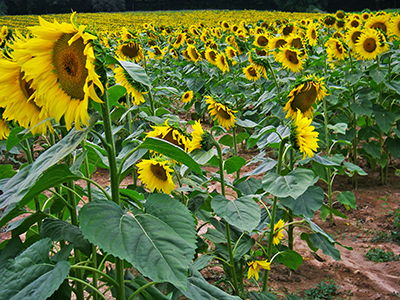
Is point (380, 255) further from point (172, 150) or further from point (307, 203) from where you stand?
point (172, 150)

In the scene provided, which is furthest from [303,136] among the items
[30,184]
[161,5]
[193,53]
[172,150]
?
[161,5]

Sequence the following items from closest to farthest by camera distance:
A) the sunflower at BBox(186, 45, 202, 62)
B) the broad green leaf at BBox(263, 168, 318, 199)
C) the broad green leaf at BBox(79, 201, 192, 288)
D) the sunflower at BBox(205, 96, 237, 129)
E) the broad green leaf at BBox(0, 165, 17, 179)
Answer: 1. the broad green leaf at BBox(79, 201, 192, 288)
2. the broad green leaf at BBox(0, 165, 17, 179)
3. the broad green leaf at BBox(263, 168, 318, 199)
4. the sunflower at BBox(205, 96, 237, 129)
5. the sunflower at BBox(186, 45, 202, 62)

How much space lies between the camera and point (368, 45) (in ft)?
14.1

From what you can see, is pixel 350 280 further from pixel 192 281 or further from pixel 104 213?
pixel 104 213

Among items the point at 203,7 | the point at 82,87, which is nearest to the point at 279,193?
the point at 82,87

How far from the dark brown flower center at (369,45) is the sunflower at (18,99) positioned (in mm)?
3481

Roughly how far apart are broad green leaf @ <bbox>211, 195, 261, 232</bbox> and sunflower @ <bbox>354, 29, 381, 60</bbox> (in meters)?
2.84

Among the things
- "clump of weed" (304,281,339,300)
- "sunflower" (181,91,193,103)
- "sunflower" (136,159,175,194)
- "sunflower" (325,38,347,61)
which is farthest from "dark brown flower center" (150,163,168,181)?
"sunflower" (325,38,347,61)

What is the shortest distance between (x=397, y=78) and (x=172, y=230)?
155 inches

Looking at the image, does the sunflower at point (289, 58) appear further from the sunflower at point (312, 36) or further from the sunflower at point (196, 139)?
the sunflower at point (196, 139)

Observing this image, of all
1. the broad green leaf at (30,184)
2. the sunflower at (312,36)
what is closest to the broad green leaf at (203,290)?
the broad green leaf at (30,184)

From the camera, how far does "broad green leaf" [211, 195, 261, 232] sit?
5.87ft

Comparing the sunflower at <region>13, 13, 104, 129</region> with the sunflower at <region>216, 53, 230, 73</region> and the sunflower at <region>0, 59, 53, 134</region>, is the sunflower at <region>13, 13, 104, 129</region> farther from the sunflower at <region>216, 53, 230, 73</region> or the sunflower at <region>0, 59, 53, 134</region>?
the sunflower at <region>216, 53, 230, 73</region>

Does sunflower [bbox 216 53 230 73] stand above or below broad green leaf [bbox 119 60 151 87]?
below
